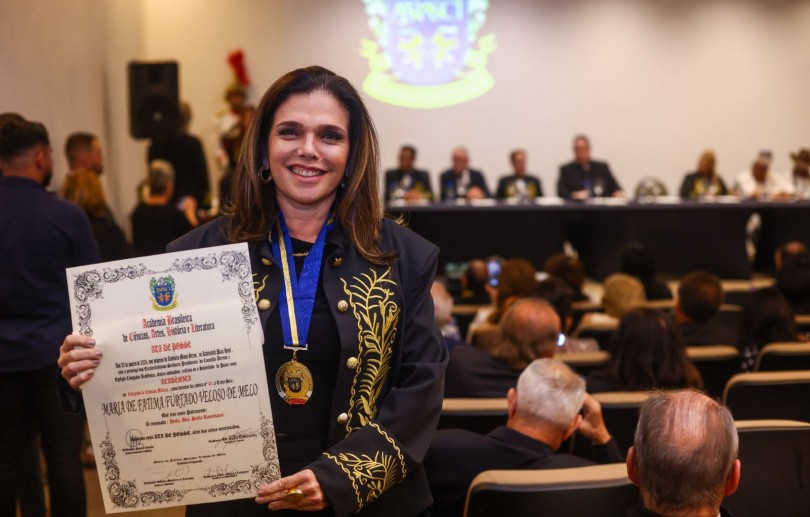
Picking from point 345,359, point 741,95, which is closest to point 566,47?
point 741,95

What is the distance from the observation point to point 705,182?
34.2ft

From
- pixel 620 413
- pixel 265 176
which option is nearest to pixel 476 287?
pixel 620 413

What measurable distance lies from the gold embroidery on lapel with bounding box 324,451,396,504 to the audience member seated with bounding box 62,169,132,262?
10.7 feet

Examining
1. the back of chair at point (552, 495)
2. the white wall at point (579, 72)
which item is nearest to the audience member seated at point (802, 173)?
the white wall at point (579, 72)

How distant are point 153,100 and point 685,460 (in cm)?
760

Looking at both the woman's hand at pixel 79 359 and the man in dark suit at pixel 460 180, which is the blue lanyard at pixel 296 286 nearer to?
the woman's hand at pixel 79 359

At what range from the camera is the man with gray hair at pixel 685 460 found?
1.59m

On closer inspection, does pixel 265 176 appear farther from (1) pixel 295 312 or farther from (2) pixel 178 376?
(2) pixel 178 376

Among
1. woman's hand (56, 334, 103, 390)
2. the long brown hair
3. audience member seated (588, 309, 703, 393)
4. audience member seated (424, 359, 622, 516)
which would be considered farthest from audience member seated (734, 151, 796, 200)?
woman's hand (56, 334, 103, 390)

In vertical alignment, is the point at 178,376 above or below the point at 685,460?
above

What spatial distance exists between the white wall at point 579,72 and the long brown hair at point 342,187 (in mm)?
9818

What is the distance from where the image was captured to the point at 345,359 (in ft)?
5.69

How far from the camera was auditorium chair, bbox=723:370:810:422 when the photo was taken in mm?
3037

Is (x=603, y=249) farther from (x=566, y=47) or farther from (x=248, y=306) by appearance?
(x=248, y=306)
